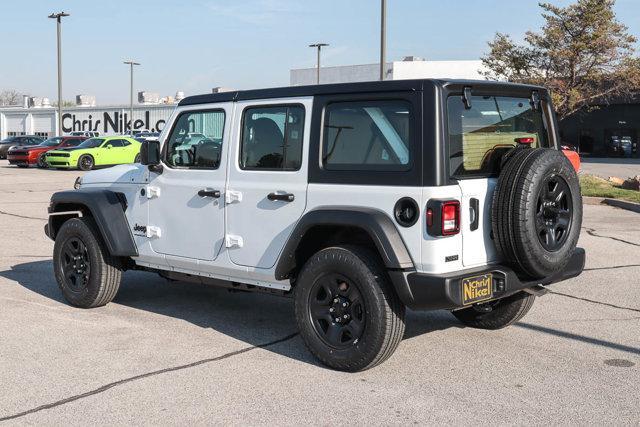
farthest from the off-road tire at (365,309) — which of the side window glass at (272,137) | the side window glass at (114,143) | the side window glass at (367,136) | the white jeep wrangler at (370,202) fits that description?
the side window glass at (114,143)

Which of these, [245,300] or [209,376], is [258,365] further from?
[245,300]

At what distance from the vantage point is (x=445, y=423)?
411cm

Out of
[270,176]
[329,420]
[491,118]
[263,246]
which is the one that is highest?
[491,118]

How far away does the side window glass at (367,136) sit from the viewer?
4.78m

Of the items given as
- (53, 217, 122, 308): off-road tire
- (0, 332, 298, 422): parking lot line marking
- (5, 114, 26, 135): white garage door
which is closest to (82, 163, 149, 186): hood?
(53, 217, 122, 308): off-road tire

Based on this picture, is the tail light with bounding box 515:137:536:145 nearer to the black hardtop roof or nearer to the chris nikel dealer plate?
the black hardtop roof

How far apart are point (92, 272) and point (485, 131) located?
12.3 feet

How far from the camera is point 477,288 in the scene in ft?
15.6

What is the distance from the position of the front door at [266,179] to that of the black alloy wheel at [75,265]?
187cm

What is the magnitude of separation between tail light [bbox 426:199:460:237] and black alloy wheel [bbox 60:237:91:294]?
3.58m

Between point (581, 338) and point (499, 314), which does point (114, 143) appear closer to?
point (499, 314)

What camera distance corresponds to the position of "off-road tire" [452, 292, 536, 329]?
5939mm

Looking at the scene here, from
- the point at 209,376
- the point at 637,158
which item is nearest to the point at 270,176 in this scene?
the point at 209,376

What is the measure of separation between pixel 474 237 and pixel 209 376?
6.48ft
